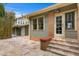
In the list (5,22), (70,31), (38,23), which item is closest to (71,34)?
(70,31)

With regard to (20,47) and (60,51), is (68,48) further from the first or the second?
(20,47)

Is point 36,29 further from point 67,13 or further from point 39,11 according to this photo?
point 67,13

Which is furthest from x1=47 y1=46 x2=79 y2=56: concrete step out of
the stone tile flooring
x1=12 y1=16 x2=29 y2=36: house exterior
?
x1=12 y1=16 x2=29 y2=36: house exterior

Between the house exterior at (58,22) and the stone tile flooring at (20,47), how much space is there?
22 cm

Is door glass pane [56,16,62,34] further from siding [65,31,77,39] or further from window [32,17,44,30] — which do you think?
window [32,17,44,30]

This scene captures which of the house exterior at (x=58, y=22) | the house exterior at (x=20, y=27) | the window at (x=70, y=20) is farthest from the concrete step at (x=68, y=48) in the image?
the house exterior at (x=20, y=27)

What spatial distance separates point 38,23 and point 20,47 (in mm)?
840

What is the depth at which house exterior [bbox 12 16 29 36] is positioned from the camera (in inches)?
163

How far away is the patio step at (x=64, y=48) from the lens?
150 inches

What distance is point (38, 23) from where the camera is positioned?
Result: 445 cm

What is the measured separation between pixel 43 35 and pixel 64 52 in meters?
0.71

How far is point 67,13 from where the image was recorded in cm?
409

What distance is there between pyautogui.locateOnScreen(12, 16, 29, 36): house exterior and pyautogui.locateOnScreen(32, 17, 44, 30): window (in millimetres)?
249

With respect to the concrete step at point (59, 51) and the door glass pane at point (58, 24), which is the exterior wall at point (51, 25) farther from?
the concrete step at point (59, 51)
